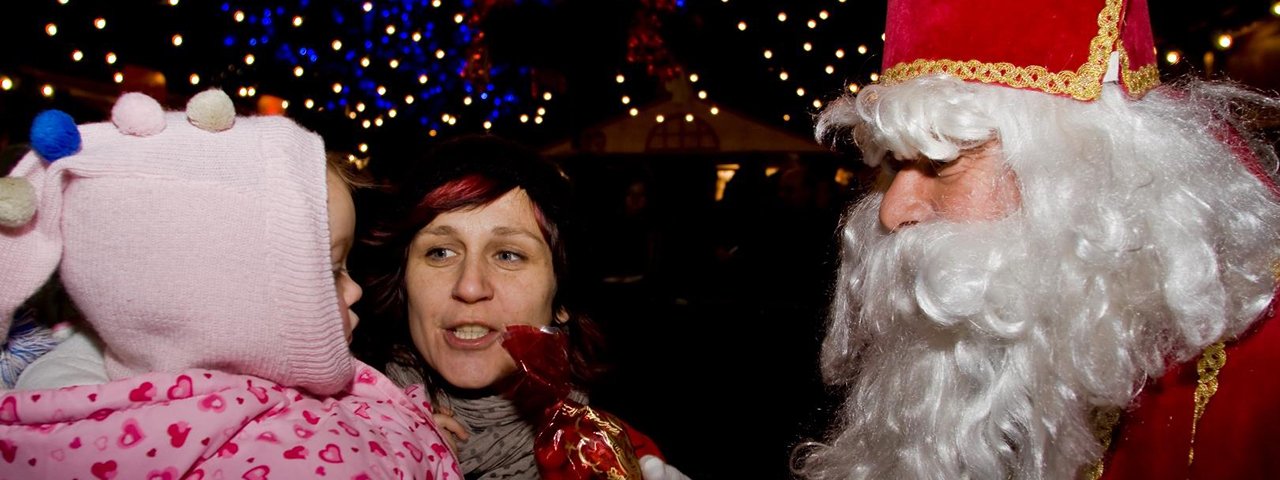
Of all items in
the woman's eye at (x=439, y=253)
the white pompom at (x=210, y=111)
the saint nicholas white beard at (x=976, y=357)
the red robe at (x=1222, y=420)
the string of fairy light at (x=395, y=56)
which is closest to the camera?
the white pompom at (x=210, y=111)

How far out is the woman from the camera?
5.99 feet

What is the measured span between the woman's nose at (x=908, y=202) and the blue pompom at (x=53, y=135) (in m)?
1.39

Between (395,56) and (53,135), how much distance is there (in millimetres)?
5952

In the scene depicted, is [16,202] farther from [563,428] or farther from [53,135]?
[563,428]

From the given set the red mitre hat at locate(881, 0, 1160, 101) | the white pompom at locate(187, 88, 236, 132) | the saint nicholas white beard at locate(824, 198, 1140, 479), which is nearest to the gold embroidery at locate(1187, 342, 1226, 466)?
the saint nicholas white beard at locate(824, 198, 1140, 479)

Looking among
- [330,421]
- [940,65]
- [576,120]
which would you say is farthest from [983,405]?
[576,120]

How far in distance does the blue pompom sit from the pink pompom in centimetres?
6

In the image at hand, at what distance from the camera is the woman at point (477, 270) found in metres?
1.83

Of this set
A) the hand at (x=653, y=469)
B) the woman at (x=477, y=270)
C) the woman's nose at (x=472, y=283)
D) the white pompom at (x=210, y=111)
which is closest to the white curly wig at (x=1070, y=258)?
the hand at (x=653, y=469)

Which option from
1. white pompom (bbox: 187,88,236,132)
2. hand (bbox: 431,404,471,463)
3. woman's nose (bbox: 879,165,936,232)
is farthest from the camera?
hand (bbox: 431,404,471,463)

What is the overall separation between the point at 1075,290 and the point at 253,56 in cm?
544

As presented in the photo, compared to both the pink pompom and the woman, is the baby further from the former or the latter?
the woman

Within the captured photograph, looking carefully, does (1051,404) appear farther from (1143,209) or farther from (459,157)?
(459,157)

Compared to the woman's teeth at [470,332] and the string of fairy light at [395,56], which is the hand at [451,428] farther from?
the string of fairy light at [395,56]
